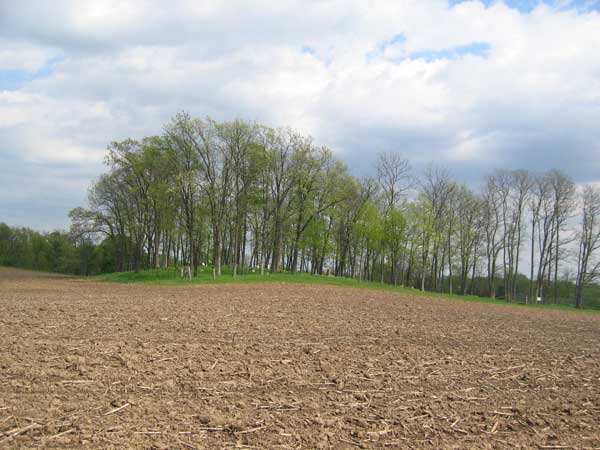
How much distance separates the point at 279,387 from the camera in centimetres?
786

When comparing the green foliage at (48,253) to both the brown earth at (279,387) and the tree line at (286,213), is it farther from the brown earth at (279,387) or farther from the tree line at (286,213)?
the brown earth at (279,387)

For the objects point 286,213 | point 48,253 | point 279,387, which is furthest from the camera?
point 48,253

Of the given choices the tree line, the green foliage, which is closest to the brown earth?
the tree line

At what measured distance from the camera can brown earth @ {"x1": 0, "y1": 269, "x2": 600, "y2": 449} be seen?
5.91m

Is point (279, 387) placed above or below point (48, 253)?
above

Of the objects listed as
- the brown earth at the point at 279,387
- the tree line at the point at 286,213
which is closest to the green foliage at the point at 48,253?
the tree line at the point at 286,213

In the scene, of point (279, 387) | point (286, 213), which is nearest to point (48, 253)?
point (286, 213)

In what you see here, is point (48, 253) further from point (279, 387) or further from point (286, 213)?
point (279, 387)

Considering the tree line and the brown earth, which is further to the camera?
the tree line

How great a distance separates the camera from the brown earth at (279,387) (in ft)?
19.4

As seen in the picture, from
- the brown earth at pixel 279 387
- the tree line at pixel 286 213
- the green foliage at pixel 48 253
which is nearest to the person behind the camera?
the brown earth at pixel 279 387

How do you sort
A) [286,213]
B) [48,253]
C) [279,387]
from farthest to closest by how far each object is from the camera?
[48,253], [286,213], [279,387]

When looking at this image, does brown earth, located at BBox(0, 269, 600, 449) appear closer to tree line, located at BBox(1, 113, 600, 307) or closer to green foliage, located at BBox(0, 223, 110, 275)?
tree line, located at BBox(1, 113, 600, 307)

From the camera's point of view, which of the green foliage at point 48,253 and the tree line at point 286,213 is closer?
Result: the tree line at point 286,213
